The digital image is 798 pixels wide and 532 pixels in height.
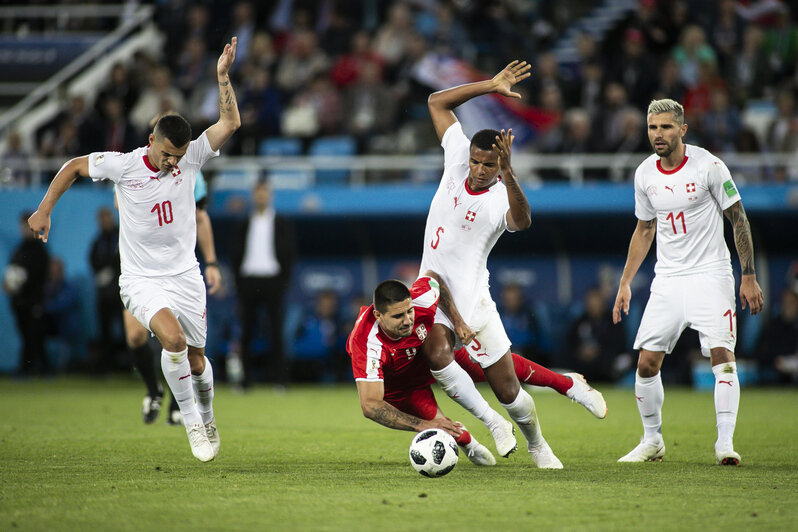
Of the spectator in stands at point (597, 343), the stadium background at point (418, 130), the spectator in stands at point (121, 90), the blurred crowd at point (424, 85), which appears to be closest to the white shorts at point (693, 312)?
the spectator in stands at point (597, 343)

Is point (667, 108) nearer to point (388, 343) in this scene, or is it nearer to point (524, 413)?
point (524, 413)

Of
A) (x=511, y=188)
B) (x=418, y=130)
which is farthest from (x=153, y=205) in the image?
(x=418, y=130)

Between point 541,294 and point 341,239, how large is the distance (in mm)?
3262

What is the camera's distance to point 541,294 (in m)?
16.6

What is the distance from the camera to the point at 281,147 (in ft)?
55.7

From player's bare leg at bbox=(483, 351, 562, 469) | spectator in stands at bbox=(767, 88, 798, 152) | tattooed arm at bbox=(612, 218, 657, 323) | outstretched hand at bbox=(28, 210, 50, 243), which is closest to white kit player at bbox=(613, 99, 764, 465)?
tattooed arm at bbox=(612, 218, 657, 323)

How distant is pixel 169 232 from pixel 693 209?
359 cm

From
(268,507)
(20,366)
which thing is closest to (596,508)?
(268,507)

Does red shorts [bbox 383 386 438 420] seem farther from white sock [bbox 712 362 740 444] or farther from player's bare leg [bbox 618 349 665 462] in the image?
white sock [bbox 712 362 740 444]

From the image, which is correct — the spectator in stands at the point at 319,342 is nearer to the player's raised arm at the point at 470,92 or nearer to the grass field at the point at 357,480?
the grass field at the point at 357,480

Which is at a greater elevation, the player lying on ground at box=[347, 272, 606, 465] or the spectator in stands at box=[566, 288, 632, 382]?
the player lying on ground at box=[347, 272, 606, 465]

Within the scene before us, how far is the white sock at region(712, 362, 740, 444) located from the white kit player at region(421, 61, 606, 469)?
1159 mm

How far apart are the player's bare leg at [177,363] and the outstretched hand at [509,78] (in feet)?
8.74

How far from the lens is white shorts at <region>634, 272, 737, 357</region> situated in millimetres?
7086
